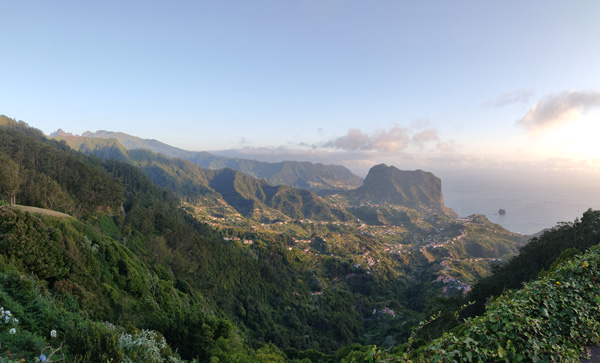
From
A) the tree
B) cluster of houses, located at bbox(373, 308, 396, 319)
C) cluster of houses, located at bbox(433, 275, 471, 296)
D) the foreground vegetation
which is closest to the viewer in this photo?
the foreground vegetation

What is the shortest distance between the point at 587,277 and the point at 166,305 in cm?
1977

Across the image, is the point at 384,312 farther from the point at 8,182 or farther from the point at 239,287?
the point at 8,182

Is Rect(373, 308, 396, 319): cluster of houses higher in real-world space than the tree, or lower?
lower

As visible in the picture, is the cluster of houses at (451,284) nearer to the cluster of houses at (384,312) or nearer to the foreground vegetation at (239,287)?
the foreground vegetation at (239,287)

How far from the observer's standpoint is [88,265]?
13648 millimetres

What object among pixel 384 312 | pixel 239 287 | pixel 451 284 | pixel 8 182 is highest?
pixel 8 182

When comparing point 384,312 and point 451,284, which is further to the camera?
point 451,284

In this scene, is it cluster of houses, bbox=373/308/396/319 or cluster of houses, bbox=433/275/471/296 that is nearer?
cluster of houses, bbox=433/275/471/296

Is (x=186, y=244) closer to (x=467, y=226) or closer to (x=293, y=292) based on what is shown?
(x=293, y=292)

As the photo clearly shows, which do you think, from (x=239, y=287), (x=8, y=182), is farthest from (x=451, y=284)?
(x=8, y=182)

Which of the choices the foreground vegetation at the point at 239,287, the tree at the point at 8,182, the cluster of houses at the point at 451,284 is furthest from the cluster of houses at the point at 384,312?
the tree at the point at 8,182

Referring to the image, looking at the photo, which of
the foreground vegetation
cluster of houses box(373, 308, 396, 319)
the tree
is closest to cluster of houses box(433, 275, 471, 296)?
the foreground vegetation

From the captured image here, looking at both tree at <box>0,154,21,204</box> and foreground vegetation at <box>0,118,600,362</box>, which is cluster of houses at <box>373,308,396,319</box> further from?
tree at <box>0,154,21,204</box>

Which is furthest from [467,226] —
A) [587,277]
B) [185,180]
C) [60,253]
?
[185,180]
